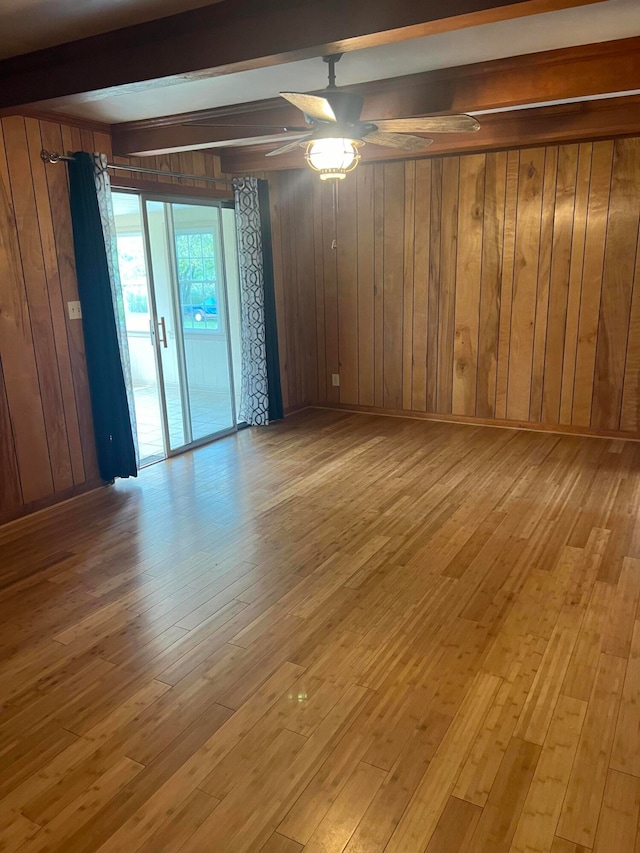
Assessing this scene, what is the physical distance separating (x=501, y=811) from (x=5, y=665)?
2051mm

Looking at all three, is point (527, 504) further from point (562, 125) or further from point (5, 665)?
point (5, 665)

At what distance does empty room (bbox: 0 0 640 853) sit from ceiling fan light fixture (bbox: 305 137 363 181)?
2 centimetres

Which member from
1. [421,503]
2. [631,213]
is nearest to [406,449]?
[421,503]

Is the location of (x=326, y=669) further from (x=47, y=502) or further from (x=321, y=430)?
(x=321, y=430)

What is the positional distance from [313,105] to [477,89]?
1.33m

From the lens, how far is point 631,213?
5230mm

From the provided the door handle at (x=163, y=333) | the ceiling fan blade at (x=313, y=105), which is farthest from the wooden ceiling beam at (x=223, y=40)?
the door handle at (x=163, y=333)

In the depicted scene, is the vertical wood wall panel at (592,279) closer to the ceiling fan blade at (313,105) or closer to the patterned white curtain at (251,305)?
the patterned white curtain at (251,305)

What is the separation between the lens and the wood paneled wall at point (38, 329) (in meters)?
3.96

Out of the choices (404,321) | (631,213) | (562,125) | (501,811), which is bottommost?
(501,811)

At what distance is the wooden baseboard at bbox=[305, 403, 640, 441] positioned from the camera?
5.71 metres

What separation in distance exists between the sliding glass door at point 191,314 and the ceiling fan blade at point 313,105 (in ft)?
8.39

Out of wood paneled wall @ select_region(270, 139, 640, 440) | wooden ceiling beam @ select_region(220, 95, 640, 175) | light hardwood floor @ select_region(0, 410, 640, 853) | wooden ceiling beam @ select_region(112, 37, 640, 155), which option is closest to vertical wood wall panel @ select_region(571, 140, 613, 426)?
wood paneled wall @ select_region(270, 139, 640, 440)

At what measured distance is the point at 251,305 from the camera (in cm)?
599
